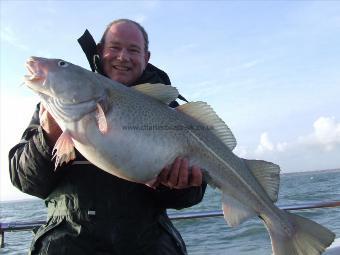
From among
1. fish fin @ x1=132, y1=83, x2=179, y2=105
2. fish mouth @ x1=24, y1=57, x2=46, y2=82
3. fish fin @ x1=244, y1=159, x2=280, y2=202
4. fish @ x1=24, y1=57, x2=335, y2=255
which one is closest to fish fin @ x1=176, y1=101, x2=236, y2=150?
fish @ x1=24, y1=57, x2=335, y2=255

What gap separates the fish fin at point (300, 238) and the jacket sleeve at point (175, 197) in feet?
2.13

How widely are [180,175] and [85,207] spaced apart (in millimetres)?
713

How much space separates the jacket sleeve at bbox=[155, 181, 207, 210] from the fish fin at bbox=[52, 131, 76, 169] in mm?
769

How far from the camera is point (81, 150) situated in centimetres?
278

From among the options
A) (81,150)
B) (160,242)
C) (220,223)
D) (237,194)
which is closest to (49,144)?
(81,150)

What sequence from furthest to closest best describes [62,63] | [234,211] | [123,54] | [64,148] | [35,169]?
[123,54], [234,211], [62,63], [35,169], [64,148]

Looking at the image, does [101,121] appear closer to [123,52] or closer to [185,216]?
[123,52]

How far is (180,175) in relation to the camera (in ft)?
9.73

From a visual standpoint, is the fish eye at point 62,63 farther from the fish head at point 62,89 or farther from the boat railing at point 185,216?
the boat railing at point 185,216

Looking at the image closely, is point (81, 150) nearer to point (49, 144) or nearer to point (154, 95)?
point (49, 144)

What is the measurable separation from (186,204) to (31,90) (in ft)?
4.79

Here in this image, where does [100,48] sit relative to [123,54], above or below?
above

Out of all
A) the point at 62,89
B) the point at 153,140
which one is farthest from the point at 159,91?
the point at 62,89

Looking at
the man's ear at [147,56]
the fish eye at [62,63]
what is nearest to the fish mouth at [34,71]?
the fish eye at [62,63]
